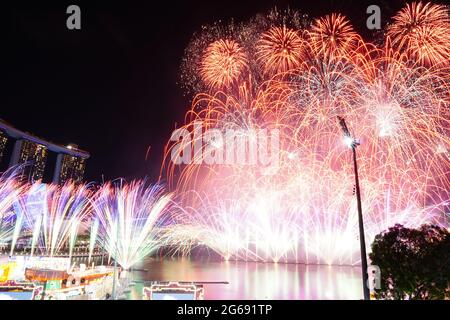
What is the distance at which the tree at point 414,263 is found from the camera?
1310 centimetres

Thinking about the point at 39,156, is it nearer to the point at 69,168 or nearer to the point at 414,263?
the point at 69,168

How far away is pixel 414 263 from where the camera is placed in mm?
13477

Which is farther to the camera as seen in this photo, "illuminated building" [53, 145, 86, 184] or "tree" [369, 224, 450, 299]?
"illuminated building" [53, 145, 86, 184]

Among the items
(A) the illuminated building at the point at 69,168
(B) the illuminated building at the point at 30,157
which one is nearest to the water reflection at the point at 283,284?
(B) the illuminated building at the point at 30,157

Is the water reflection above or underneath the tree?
underneath

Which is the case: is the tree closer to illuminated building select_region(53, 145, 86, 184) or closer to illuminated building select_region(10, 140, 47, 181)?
illuminated building select_region(10, 140, 47, 181)

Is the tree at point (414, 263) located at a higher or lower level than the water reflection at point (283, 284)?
higher

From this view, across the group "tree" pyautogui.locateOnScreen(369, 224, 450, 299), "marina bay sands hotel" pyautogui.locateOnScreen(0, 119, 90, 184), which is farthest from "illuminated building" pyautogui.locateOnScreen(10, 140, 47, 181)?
"tree" pyautogui.locateOnScreen(369, 224, 450, 299)

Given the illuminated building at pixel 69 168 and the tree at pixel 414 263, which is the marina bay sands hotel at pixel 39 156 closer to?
the illuminated building at pixel 69 168

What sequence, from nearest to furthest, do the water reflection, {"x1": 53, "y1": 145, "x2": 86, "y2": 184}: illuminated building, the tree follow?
the tree
the water reflection
{"x1": 53, "y1": 145, "x2": 86, "y2": 184}: illuminated building

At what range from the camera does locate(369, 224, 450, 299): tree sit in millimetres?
13102
